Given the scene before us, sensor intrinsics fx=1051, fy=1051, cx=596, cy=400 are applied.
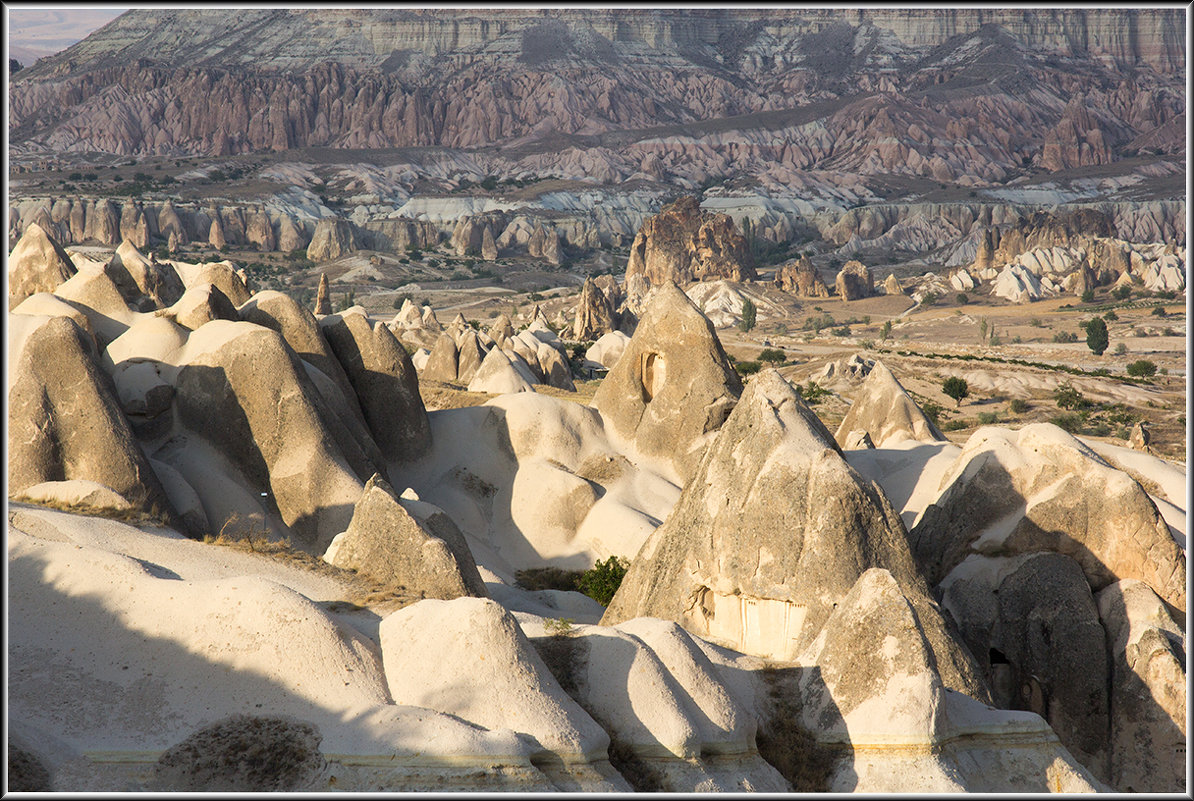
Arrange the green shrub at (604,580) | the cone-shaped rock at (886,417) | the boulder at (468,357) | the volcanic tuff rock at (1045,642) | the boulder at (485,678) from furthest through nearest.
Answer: the boulder at (468,357), the cone-shaped rock at (886,417), the green shrub at (604,580), the volcanic tuff rock at (1045,642), the boulder at (485,678)

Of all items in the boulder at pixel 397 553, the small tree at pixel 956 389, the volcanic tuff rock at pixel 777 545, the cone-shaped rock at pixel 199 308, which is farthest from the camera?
the small tree at pixel 956 389

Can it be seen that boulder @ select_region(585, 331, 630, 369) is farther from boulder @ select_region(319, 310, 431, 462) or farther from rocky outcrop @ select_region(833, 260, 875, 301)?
rocky outcrop @ select_region(833, 260, 875, 301)

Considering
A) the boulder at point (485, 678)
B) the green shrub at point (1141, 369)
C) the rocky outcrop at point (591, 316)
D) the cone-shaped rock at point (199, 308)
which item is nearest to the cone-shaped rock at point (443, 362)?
the cone-shaped rock at point (199, 308)

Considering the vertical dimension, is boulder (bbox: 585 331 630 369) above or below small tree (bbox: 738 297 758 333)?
above

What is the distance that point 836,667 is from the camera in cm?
1441

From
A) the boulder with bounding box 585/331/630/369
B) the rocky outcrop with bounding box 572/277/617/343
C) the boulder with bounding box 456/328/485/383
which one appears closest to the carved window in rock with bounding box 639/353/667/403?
the boulder with bounding box 456/328/485/383

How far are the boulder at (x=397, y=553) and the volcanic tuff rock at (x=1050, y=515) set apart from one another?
33.2ft

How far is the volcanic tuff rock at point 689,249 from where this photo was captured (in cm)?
16250

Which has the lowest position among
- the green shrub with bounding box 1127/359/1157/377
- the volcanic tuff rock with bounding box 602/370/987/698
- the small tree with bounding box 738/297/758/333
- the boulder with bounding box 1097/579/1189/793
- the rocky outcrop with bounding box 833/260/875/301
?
the rocky outcrop with bounding box 833/260/875/301

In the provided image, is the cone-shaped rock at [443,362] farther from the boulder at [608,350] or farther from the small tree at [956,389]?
the small tree at [956,389]

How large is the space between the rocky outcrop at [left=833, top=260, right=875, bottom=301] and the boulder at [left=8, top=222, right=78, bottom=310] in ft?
410

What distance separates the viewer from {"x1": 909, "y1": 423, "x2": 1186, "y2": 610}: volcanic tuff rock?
64.9 feet

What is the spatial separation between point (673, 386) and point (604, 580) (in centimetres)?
877

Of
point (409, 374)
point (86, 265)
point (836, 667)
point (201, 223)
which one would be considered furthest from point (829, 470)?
point (201, 223)
